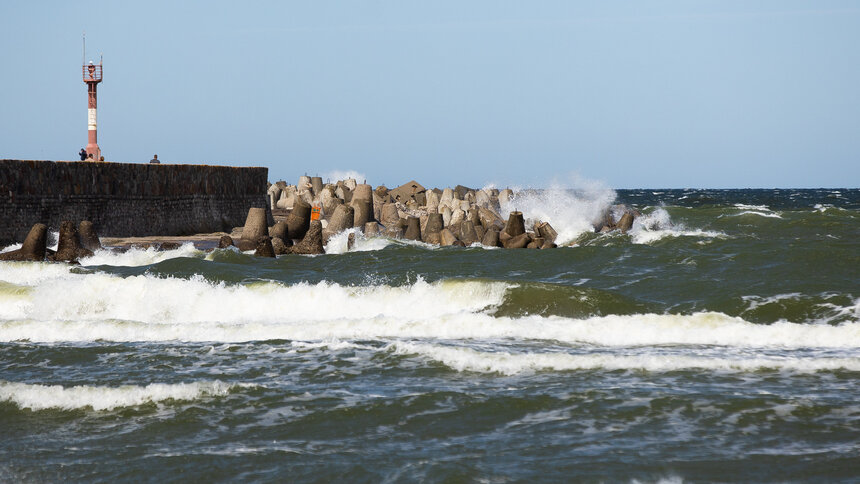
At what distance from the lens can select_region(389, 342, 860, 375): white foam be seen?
986 cm

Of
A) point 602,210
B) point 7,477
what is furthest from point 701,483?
point 602,210

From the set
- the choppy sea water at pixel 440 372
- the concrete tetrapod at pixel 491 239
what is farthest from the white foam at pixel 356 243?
the choppy sea water at pixel 440 372

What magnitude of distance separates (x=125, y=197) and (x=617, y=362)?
2094 cm

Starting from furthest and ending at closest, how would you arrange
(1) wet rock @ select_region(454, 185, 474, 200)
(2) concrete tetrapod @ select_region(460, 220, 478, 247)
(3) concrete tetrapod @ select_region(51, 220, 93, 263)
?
(1) wet rock @ select_region(454, 185, 474, 200) < (2) concrete tetrapod @ select_region(460, 220, 478, 247) < (3) concrete tetrapod @ select_region(51, 220, 93, 263)

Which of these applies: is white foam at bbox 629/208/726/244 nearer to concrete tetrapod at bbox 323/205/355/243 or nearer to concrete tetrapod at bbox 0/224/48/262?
concrete tetrapod at bbox 323/205/355/243

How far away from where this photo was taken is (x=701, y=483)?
6148 millimetres

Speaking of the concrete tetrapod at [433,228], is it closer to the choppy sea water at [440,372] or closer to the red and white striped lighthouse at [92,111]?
the choppy sea water at [440,372]

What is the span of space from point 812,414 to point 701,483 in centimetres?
221

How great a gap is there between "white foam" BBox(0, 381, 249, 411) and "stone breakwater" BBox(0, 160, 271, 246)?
16.5m

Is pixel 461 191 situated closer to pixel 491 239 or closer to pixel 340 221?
pixel 340 221

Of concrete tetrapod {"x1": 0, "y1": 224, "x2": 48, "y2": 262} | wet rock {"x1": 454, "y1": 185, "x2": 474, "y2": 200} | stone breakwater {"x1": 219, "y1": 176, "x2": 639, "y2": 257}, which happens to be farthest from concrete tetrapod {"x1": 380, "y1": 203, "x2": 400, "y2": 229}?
wet rock {"x1": 454, "y1": 185, "x2": 474, "y2": 200}

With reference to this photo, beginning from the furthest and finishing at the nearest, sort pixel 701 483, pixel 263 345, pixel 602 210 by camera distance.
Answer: pixel 602 210 < pixel 263 345 < pixel 701 483

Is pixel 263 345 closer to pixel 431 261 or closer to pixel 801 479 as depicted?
pixel 801 479

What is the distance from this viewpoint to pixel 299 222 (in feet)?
87.8
